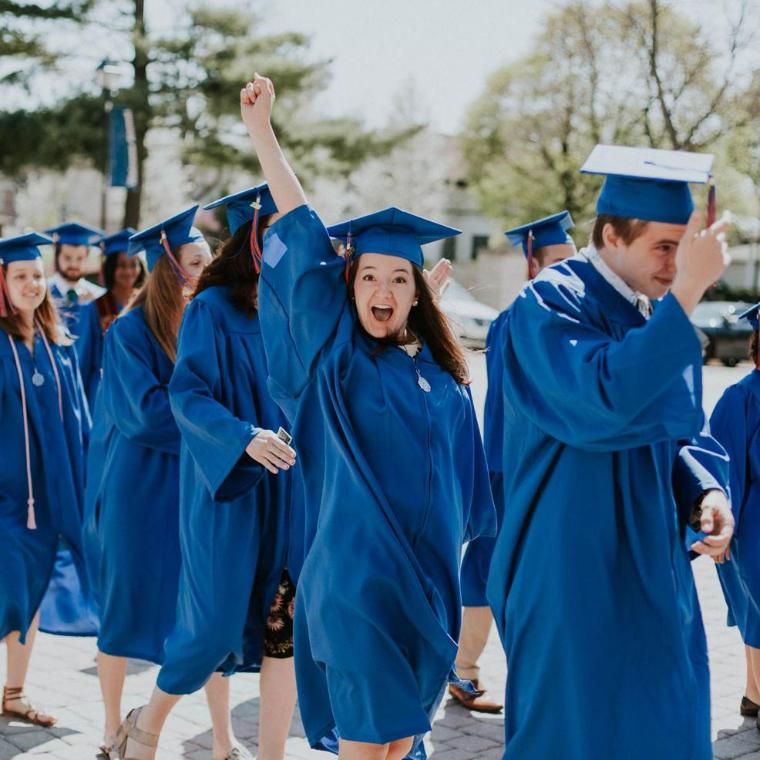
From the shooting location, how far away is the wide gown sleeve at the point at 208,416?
14.2 ft

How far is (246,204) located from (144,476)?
4.08ft

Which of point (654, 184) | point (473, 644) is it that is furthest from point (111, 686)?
point (654, 184)

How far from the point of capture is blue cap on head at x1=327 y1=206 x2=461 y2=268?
3807 millimetres

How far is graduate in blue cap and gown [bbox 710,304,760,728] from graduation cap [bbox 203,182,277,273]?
2.18 meters

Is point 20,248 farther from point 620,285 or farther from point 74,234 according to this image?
point 620,285

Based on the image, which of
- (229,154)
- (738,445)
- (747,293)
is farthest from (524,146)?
(738,445)

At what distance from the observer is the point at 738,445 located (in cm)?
550

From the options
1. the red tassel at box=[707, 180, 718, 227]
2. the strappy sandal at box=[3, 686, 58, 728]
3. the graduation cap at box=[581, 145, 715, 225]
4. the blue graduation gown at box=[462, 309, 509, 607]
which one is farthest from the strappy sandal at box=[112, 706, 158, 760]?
the red tassel at box=[707, 180, 718, 227]

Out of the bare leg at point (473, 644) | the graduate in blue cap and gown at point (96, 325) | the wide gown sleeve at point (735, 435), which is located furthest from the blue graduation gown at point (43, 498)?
the wide gown sleeve at point (735, 435)

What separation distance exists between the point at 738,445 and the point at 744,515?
0.99ft

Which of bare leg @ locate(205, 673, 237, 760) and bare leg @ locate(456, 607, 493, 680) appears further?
bare leg @ locate(456, 607, 493, 680)

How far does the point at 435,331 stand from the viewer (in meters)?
3.97

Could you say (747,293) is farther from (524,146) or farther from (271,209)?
(271,209)

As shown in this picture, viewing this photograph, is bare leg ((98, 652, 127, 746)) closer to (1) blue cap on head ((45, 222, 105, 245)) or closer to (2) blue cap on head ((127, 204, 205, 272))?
(2) blue cap on head ((127, 204, 205, 272))
